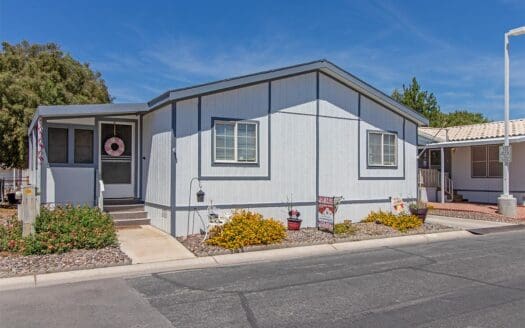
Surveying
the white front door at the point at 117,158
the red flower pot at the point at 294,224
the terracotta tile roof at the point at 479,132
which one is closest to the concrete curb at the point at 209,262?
the red flower pot at the point at 294,224

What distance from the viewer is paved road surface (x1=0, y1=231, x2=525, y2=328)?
541 centimetres

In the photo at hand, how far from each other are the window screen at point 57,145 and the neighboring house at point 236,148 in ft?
0.09

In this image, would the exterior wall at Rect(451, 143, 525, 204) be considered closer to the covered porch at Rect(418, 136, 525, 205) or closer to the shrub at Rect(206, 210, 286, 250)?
the covered porch at Rect(418, 136, 525, 205)

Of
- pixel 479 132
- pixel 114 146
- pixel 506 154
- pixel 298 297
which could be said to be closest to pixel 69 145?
pixel 114 146

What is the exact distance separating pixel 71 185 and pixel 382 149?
926 cm

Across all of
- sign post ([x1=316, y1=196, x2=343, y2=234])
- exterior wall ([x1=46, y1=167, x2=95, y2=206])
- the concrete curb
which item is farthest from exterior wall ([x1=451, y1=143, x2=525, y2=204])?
exterior wall ([x1=46, y1=167, x2=95, y2=206])

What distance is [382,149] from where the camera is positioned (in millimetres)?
14617

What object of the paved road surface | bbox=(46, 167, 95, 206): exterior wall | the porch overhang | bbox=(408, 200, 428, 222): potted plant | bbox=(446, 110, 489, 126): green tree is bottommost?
the paved road surface

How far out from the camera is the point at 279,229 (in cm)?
1073

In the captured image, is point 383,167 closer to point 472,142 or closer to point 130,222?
point 130,222

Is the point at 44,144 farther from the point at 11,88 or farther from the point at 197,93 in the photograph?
the point at 11,88

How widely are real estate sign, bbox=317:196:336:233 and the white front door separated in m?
5.42

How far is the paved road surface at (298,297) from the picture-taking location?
5.41 metres

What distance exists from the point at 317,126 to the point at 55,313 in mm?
9041
